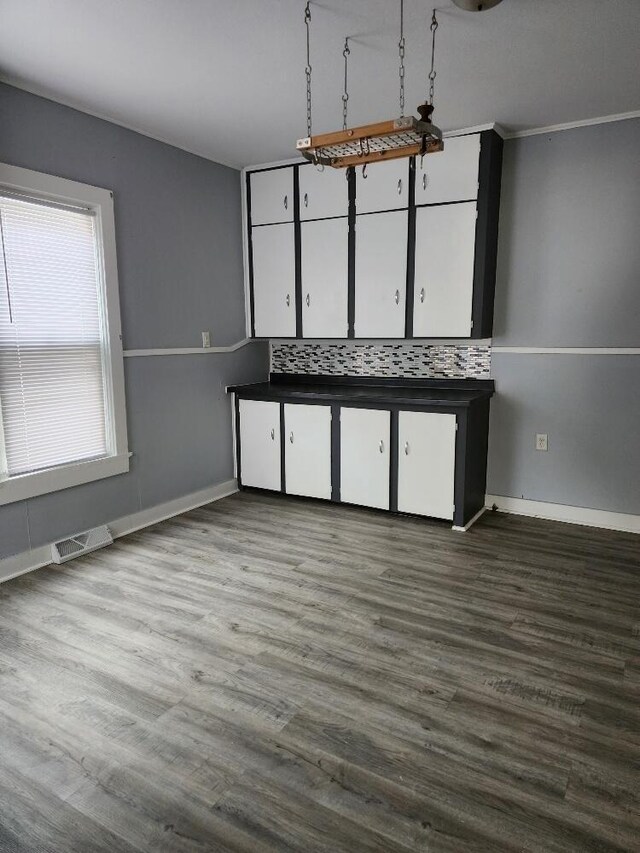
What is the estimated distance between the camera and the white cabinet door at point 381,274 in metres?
3.81

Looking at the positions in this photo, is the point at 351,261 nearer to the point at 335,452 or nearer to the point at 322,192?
the point at 322,192

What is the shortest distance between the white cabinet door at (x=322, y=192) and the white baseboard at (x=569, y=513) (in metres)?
2.34

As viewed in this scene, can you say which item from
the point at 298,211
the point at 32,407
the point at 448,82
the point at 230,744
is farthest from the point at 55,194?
the point at 230,744

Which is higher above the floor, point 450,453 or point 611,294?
point 611,294

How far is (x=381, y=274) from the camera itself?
3906 millimetres

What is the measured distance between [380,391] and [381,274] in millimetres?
821

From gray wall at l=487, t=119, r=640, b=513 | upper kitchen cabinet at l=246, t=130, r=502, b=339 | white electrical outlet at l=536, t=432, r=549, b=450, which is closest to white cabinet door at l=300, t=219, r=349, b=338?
upper kitchen cabinet at l=246, t=130, r=502, b=339

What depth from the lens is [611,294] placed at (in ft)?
11.4

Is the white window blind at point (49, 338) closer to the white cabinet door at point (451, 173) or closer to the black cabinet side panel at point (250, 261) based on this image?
the black cabinet side panel at point (250, 261)

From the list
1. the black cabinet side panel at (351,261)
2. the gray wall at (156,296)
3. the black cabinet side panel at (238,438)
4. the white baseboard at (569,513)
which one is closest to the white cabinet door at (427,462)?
the white baseboard at (569,513)

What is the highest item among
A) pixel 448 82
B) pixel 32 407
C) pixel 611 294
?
pixel 448 82

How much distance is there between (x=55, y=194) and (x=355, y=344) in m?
2.29

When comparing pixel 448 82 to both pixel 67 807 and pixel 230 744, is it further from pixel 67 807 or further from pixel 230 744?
pixel 67 807

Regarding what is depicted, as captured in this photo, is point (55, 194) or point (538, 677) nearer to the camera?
point (538, 677)
